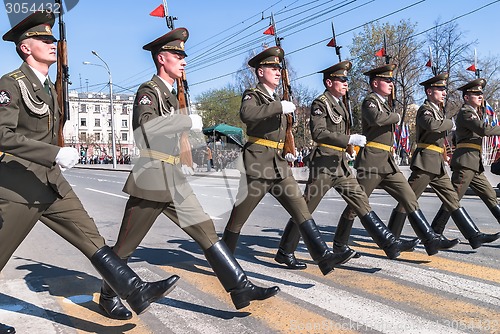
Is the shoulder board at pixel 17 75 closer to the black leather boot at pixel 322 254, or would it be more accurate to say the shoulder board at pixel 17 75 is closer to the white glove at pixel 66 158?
the white glove at pixel 66 158

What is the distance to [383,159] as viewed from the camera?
19.0ft

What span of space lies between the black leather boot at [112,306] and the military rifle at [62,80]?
1.13m

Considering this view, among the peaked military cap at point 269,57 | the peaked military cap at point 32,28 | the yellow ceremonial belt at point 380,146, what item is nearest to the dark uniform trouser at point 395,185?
the yellow ceremonial belt at point 380,146

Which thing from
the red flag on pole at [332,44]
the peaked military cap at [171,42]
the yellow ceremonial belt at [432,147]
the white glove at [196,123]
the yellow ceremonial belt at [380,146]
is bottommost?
the yellow ceremonial belt at [432,147]

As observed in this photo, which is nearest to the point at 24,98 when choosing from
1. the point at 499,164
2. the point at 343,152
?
the point at 343,152

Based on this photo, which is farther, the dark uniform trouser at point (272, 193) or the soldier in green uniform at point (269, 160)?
the dark uniform trouser at point (272, 193)

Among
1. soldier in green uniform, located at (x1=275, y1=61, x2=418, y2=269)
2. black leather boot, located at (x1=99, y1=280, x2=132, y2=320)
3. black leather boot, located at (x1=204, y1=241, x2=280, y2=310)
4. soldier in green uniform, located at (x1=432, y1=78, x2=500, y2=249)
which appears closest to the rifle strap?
black leather boot, located at (x1=99, y1=280, x2=132, y2=320)

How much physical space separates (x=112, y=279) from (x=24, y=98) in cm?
123

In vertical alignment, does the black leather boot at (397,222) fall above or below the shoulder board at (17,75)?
below

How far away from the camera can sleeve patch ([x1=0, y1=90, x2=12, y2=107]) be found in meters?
3.36

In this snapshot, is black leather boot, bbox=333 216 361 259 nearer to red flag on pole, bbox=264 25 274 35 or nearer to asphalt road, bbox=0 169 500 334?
asphalt road, bbox=0 169 500 334

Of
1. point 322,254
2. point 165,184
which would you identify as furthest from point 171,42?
point 322,254

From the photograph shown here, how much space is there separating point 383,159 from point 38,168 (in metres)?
3.46

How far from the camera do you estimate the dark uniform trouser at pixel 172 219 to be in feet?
13.1
